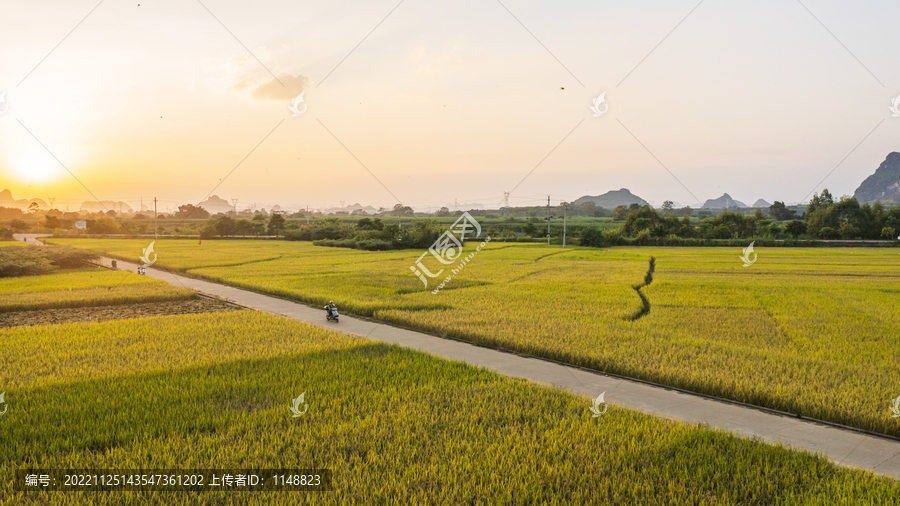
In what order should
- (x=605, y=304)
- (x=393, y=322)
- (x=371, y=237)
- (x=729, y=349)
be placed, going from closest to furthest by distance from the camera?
(x=729, y=349) → (x=393, y=322) → (x=605, y=304) → (x=371, y=237)

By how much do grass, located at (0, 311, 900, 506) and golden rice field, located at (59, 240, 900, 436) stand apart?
2.28 metres

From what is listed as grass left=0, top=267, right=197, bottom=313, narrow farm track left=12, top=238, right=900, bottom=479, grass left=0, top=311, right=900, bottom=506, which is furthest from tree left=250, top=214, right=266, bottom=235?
grass left=0, top=311, right=900, bottom=506

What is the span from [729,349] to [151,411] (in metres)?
10.8

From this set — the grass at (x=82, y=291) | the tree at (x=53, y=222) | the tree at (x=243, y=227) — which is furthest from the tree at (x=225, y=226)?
the grass at (x=82, y=291)

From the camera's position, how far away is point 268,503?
4.63m

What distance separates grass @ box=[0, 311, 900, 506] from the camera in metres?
4.87

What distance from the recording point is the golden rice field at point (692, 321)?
26.2 feet

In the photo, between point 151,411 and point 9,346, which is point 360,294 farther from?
point 151,411

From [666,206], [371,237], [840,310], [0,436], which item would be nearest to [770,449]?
[0,436]

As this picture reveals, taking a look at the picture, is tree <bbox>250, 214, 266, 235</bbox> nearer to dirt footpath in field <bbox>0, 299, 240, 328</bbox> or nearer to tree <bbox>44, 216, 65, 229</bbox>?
tree <bbox>44, 216, 65, 229</bbox>

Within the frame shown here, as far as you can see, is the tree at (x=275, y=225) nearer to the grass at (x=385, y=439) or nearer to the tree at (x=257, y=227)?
the tree at (x=257, y=227)

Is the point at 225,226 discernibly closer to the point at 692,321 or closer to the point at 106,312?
the point at 106,312

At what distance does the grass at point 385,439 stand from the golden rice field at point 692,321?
2.28m

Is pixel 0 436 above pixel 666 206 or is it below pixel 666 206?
Answer: below
